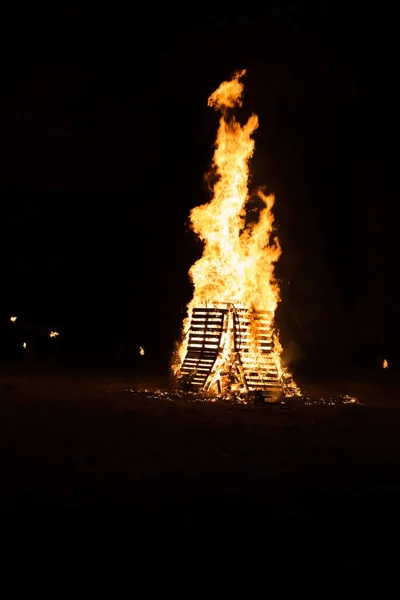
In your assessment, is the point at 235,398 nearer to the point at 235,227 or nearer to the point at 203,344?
the point at 203,344

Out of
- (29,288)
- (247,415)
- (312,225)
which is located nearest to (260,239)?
(247,415)

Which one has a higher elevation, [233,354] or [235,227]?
[235,227]

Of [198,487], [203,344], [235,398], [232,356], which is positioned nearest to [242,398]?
[235,398]

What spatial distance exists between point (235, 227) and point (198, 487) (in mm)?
8755

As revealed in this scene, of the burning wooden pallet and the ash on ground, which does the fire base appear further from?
the ash on ground

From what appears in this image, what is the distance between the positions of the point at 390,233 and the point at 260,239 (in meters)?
10.4

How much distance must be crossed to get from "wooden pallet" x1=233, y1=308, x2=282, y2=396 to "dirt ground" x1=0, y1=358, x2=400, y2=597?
1.29 m

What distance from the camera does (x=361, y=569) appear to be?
4730 millimetres

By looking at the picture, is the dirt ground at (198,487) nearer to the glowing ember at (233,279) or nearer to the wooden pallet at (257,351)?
the wooden pallet at (257,351)

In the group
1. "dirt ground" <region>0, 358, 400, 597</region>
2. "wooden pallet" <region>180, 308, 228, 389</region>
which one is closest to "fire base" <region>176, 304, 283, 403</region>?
"wooden pallet" <region>180, 308, 228, 389</region>

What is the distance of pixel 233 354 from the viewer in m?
14.5

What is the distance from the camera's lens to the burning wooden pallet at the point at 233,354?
14.3 meters

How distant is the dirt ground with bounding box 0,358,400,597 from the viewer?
16.2ft

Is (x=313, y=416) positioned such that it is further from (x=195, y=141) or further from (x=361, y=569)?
(x=195, y=141)
